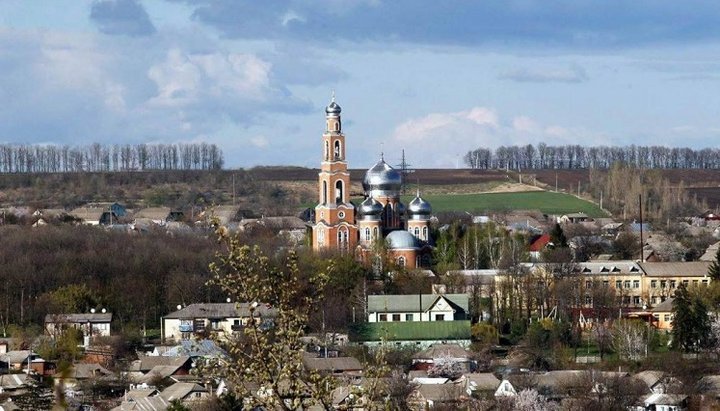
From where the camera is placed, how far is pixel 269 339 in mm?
7191

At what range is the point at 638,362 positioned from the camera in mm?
33188

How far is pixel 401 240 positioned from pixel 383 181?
324 cm

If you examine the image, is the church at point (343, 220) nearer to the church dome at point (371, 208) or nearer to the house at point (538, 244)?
the church dome at point (371, 208)

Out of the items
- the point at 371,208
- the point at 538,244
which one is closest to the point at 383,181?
the point at 371,208

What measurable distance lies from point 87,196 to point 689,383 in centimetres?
7054

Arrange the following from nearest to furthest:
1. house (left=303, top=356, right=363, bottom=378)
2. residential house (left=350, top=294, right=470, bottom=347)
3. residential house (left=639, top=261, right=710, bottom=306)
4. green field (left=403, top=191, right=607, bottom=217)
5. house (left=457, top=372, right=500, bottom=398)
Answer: house (left=457, top=372, right=500, bottom=398) → house (left=303, top=356, right=363, bottom=378) → residential house (left=350, top=294, right=470, bottom=347) → residential house (left=639, top=261, right=710, bottom=306) → green field (left=403, top=191, right=607, bottom=217)

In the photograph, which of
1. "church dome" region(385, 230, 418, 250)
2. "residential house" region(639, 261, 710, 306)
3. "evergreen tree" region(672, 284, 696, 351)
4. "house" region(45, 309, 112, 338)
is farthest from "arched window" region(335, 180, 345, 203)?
"evergreen tree" region(672, 284, 696, 351)

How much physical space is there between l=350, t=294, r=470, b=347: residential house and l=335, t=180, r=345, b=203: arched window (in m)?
9.33

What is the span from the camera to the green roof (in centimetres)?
3784

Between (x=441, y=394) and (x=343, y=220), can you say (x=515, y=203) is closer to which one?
(x=343, y=220)

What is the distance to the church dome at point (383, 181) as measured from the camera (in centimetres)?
5406

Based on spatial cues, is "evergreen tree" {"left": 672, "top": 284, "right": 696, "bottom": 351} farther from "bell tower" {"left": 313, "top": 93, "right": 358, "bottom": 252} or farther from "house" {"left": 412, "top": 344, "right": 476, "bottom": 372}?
"bell tower" {"left": 313, "top": 93, "right": 358, "bottom": 252}

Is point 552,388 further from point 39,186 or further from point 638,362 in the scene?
point 39,186

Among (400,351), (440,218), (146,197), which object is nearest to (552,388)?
(400,351)
